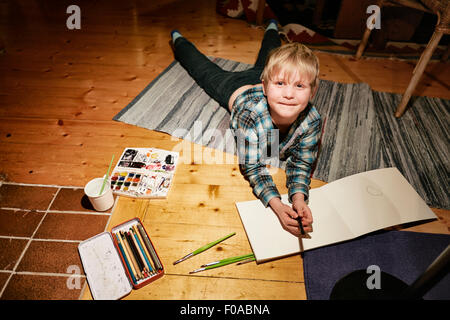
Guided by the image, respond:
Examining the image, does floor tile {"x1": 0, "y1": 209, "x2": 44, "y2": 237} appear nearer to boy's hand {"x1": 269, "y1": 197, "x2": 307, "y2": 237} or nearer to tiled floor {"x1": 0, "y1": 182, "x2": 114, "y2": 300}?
tiled floor {"x1": 0, "y1": 182, "x2": 114, "y2": 300}

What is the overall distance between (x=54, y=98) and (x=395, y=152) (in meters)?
1.95

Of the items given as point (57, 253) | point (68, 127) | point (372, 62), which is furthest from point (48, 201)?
point (372, 62)

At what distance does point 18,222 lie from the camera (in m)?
1.02

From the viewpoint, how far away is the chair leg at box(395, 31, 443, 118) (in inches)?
51.7

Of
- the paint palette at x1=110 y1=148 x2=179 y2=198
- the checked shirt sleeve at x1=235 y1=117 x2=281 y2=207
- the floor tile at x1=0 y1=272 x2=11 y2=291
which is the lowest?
the floor tile at x1=0 y1=272 x2=11 y2=291

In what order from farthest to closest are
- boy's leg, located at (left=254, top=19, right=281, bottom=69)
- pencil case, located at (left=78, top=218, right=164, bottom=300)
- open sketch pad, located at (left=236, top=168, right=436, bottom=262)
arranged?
boy's leg, located at (left=254, top=19, right=281, bottom=69)
open sketch pad, located at (left=236, top=168, right=436, bottom=262)
pencil case, located at (left=78, top=218, right=164, bottom=300)

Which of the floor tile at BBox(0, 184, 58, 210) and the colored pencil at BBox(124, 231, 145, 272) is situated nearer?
the colored pencil at BBox(124, 231, 145, 272)

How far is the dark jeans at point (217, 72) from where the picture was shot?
146cm

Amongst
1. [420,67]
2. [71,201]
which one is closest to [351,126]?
[420,67]

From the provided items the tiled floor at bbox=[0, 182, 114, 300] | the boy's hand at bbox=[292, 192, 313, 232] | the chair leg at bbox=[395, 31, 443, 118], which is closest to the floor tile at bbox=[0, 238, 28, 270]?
the tiled floor at bbox=[0, 182, 114, 300]

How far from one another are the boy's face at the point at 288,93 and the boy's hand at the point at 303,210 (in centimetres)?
31

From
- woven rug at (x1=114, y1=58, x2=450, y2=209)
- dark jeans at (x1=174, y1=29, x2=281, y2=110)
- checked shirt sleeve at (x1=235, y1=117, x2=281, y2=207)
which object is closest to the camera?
checked shirt sleeve at (x1=235, y1=117, x2=281, y2=207)

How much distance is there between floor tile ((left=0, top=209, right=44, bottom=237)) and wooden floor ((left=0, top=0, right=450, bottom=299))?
17cm
